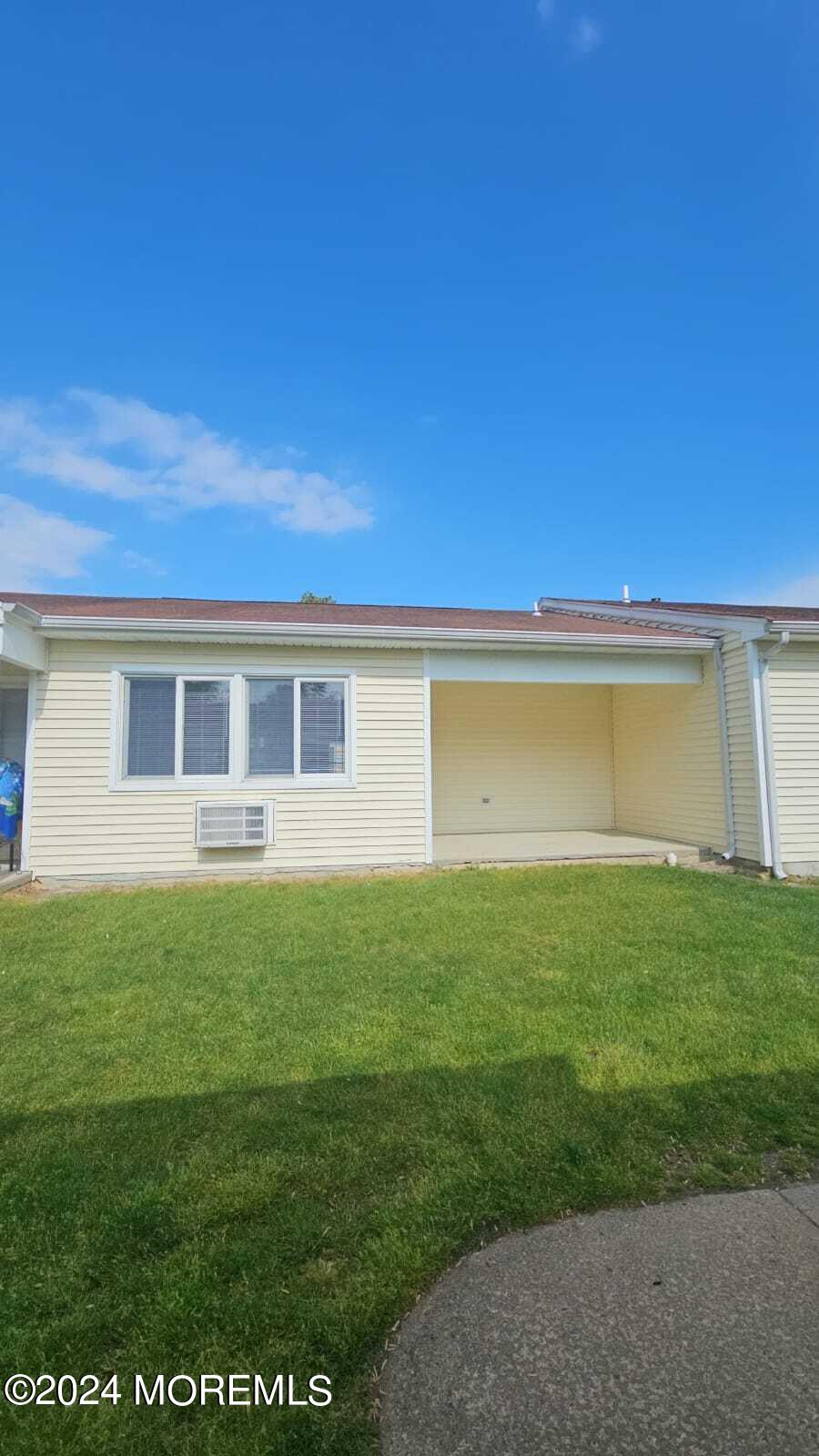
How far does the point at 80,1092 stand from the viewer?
290 cm

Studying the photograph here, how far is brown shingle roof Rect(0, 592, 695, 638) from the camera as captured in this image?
7.95 metres

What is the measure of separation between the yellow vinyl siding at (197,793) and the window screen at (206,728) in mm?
247

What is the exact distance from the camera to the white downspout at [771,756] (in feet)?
→ 25.7

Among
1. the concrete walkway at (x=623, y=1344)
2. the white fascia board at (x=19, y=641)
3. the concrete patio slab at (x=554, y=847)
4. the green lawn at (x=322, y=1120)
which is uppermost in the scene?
the white fascia board at (x=19, y=641)

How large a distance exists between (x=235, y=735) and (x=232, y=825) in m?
1.06

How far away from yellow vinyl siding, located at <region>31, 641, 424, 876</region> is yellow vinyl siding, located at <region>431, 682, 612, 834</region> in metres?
3.12

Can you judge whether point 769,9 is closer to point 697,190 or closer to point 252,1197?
point 697,190

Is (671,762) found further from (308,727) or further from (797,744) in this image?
(308,727)

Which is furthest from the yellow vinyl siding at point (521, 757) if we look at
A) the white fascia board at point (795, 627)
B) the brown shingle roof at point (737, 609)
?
the white fascia board at point (795, 627)

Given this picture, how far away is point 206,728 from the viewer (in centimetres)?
784

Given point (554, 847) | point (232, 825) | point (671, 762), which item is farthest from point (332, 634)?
point (671, 762)

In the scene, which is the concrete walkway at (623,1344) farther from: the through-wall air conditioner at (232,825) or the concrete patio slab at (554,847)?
the concrete patio slab at (554,847)

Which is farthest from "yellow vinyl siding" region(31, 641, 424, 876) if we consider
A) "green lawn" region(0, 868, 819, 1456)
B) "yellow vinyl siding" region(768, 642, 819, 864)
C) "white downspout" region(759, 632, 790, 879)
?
"yellow vinyl siding" region(768, 642, 819, 864)

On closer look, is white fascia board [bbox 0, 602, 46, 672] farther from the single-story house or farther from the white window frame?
the white window frame
